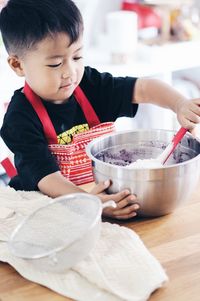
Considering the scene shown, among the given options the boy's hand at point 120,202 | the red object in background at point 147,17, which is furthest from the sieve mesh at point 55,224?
the red object in background at point 147,17

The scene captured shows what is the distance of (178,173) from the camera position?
1.01 m

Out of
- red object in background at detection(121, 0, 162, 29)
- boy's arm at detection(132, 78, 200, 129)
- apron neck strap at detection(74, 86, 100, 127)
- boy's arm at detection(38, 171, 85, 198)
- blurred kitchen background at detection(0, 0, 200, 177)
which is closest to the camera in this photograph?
boy's arm at detection(38, 171, 85, 198)

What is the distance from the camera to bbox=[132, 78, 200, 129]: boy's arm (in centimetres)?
123

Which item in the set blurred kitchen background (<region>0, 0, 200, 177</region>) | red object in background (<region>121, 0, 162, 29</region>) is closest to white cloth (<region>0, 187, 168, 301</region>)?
blurred kitchen background (<region>0, 0, 200, 177</region>)

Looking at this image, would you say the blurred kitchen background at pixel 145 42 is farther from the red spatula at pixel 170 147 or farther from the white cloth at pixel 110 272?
the white cloth at pixel 110 272

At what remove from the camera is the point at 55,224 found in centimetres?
93

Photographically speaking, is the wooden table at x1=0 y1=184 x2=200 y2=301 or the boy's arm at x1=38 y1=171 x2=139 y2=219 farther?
the boy's arm at x1=38 y1=171 x2=139 y2=219

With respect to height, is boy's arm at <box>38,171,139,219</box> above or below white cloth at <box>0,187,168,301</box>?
above

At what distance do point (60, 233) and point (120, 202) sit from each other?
6.1 inches

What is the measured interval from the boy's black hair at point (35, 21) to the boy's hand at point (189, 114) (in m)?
0.29

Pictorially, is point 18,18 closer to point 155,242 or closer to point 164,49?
point 155,242

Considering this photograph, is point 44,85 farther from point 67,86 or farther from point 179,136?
point 179,136

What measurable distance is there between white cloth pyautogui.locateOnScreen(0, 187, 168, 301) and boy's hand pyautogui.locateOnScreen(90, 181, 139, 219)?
54 millimetres

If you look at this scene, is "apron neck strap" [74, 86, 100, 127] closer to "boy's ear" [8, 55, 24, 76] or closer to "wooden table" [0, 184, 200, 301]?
"boy's ear" [8, 55, 24, 76]
